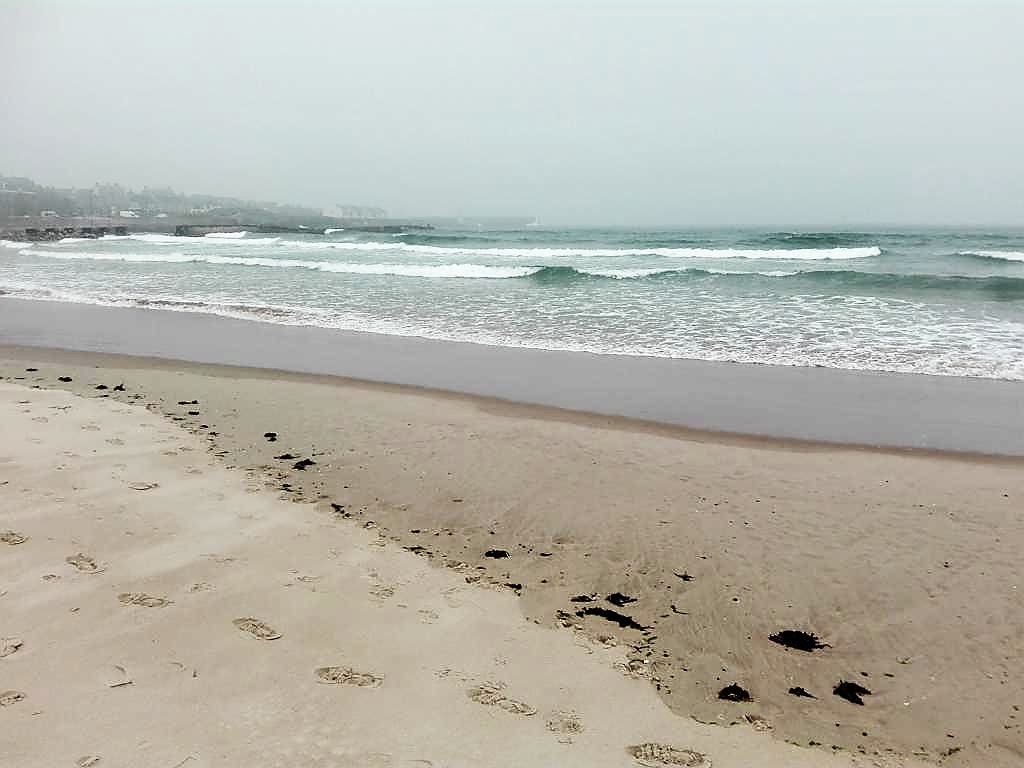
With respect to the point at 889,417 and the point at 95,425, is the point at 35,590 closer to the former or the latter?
the point at 95,425

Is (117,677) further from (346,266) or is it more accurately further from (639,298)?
(346,266)

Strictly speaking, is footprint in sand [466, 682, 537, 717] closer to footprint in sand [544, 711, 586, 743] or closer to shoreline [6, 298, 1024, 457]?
footprint in sand [544, 711, 586, 743]

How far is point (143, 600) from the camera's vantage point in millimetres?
3400

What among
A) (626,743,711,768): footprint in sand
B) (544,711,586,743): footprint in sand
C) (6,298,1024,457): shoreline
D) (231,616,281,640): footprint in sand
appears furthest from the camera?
(6,298,1024,457): shoreline

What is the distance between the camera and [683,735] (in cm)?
269

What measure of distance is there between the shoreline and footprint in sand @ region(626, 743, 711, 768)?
4.86m

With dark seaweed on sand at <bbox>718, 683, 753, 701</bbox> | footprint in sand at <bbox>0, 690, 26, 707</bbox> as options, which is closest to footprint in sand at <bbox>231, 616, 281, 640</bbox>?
footprint in sand at <bbox>0, 690, 26, 707</bbox>

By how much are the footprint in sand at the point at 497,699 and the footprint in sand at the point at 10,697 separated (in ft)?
5.95

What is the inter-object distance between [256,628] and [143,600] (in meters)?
0.70

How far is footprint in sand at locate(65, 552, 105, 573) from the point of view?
3684 millimetres

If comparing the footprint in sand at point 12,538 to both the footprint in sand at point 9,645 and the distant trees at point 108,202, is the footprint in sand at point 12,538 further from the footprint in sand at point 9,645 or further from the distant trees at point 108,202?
the distant trees at point 108,202

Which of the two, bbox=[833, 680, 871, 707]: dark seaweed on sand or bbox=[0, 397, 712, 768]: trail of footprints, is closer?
bbox=[0, 397, 712, 768]: trail of footprints

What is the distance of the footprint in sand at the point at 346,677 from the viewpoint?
9.32 feet

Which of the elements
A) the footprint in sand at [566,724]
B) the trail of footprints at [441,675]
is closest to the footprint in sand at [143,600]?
the trail of footprints at [441,675]
